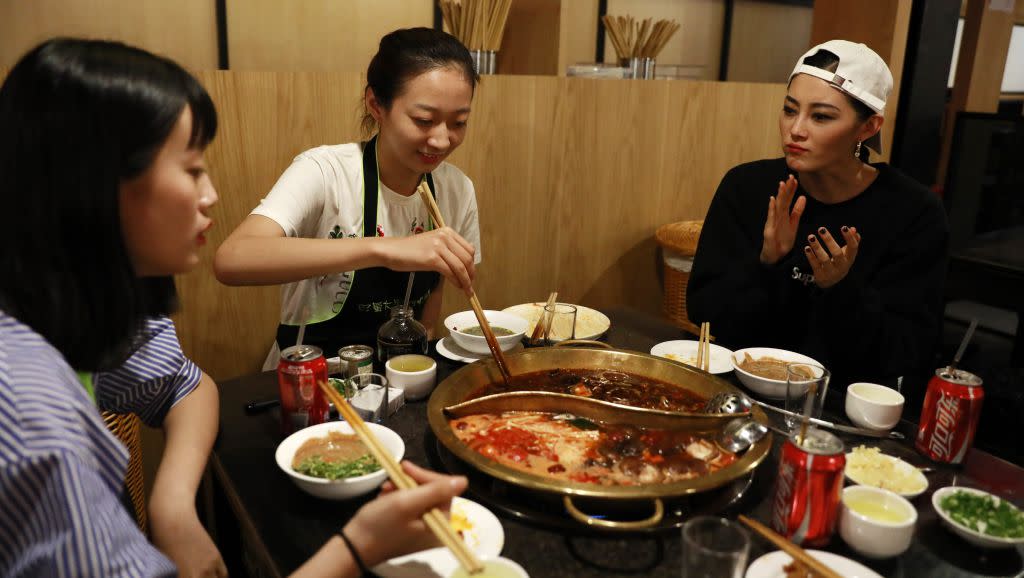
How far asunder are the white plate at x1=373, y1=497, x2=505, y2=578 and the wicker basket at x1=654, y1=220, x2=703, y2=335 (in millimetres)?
2857

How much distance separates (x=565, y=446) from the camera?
1.48 meters

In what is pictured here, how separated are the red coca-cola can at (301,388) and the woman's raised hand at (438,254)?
393mm

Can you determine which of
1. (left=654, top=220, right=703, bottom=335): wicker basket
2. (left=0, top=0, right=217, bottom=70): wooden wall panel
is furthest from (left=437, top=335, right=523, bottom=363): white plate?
(left=654, top=220, right=703, bottom=335): wicker basket

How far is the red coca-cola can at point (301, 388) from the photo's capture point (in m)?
1.50

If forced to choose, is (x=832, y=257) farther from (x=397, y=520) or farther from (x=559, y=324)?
(x=397, y=520)

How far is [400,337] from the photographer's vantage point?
1877 mm

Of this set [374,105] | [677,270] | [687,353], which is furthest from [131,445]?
[677,270]

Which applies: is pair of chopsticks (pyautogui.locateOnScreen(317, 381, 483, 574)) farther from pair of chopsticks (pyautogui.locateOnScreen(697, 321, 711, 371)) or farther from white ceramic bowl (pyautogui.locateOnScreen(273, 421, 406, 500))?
pair of chopsticks (pyautogui.locateOnScreen(697, 321, 711, 371))

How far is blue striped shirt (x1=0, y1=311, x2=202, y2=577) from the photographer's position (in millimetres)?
844

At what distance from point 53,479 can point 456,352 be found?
1.24 m

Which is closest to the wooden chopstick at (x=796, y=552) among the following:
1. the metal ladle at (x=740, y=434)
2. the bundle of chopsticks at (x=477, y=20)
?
the metal ladle at (x=740, y=434)

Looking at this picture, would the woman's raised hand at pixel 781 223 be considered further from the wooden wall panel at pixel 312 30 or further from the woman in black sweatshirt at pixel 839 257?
the wooden wall panel at pixel 312 30

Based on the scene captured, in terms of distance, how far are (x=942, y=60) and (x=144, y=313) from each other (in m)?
4.51

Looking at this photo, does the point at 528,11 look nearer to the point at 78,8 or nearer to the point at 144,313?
the point at 78,8
